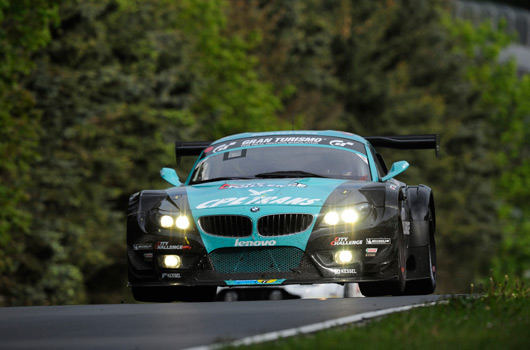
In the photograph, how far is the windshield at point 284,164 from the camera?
13.2 metres

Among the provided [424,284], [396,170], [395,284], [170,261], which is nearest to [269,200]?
[170,261]

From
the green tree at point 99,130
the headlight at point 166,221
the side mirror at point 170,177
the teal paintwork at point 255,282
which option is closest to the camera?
the teal paintwork at point 255,282

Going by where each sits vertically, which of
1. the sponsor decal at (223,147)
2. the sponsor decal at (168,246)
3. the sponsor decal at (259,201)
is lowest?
the sponsor decal at (168,246)

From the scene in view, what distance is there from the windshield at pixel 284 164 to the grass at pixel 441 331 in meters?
3.27

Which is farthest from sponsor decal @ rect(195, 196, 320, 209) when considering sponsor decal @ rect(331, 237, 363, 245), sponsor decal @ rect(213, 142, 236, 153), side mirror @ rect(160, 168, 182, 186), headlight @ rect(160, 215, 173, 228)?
sponsor decal @ rect(213, 142, 236, 153)

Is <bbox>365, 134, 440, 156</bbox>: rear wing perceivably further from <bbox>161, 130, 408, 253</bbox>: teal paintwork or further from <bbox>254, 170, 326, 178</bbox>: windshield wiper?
<bbox>161, 130, 408, 253</bbox>: teal paintwork

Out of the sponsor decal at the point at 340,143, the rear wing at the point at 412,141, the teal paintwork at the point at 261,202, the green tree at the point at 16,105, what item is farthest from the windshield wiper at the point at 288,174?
the green tree at the point at 16,105

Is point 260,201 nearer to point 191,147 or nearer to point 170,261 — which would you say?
point 170,261

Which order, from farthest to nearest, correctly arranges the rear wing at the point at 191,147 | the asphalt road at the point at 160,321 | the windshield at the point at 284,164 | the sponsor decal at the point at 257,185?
the rear wing at the point at 191,147 < the windshield at the point at 284,164 < the sponsor decal at the point at 257,185 < the asphalt road at the point at 160,321

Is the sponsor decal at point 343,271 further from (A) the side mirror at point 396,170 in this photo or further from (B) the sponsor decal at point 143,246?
(A) the side mirror at point 396,170

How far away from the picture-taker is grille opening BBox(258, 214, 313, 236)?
1178 cm

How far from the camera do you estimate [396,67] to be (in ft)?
207

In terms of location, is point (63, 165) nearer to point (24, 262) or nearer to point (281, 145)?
point (24, 262)

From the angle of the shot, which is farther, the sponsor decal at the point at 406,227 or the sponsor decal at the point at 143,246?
the sponsor decal at the point at 406,227
